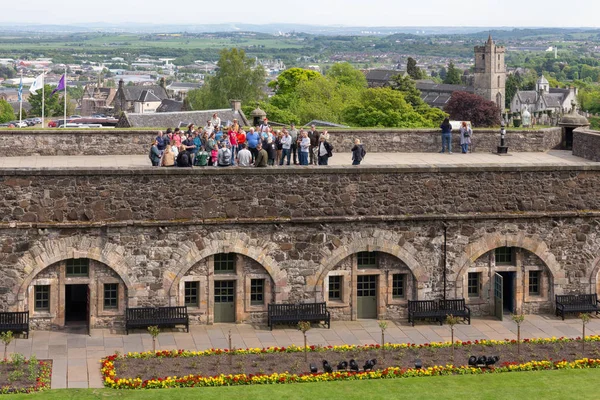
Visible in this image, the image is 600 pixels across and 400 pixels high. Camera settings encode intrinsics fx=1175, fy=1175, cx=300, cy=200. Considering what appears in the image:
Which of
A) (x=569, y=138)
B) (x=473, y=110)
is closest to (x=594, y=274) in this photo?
(x=569, y=138)

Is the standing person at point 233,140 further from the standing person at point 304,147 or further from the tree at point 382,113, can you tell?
the tree at point 382,113

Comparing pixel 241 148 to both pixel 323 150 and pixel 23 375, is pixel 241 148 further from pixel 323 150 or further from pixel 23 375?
pixel 23 375

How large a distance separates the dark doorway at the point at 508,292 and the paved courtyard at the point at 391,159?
153 inches

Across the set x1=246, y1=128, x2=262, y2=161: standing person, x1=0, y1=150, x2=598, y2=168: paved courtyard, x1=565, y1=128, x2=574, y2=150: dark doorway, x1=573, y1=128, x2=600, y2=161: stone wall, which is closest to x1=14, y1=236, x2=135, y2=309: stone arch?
x1=0, y1=150, x2=598, y2=168: paved courtyard

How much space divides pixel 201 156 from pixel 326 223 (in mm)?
4621

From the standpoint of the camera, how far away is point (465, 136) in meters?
46.7

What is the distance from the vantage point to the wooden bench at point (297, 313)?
37.3 meters

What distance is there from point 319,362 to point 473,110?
506ft

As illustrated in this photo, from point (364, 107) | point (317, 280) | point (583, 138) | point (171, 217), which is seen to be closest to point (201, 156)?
point (171, 217)

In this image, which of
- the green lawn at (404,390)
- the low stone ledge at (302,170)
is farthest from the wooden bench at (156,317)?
the green lawn at (404,390)

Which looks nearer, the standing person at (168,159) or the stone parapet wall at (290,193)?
the stone parapet wall at (290,193)

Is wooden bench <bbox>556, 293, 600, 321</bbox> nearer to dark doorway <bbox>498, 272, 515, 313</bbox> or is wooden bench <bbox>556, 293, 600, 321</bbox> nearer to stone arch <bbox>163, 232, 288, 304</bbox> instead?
dark doorway <bbox>498, 272, 515, 313</bbox>

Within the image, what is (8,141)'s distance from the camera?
4378 centimetres

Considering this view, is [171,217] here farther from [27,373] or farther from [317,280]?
[27,373]
